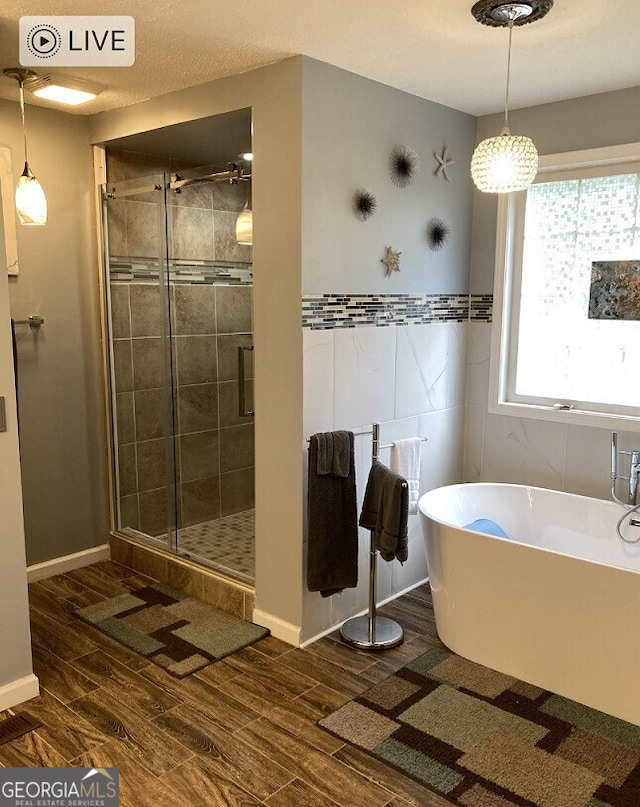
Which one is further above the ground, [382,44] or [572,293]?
[382,44]

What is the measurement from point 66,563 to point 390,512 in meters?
2.04

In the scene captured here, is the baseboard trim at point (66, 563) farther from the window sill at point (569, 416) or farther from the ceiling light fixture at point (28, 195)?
the window sill at point (569, 416)

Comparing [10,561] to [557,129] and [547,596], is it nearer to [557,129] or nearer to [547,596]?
[547,596]

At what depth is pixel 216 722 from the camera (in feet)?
8.58

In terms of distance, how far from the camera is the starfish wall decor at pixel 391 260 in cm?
332

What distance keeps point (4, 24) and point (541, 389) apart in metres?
2.90

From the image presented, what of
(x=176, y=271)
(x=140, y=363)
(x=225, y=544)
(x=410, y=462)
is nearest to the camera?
(x=410, y=462)

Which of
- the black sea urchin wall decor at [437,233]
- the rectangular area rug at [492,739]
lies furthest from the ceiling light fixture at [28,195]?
the rectangular area rug at [492,739]

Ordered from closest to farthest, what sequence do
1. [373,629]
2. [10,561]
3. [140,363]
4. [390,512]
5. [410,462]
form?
[10,561]
[390,512]
[373,629]
[410,462]
[140,363]

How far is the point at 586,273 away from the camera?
3514 millimetres

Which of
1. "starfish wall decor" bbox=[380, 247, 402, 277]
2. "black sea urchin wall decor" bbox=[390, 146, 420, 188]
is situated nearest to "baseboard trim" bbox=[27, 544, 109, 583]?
"starfish wall decor" bbox=[380, 247, 402, 277]

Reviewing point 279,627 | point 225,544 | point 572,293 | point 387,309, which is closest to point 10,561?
point 279,627

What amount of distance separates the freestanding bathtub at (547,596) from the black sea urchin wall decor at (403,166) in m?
1.50

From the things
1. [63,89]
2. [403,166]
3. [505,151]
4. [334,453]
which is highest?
[63,89]
